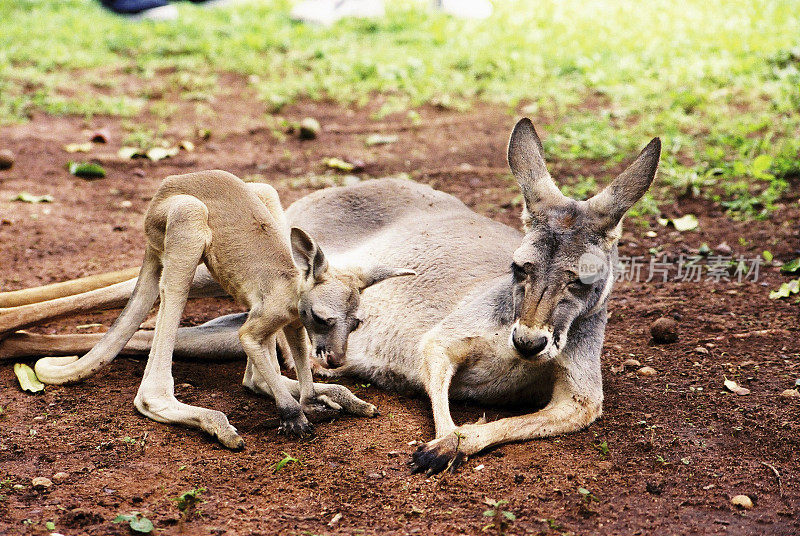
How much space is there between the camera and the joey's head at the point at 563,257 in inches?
138

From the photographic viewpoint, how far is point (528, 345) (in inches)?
135

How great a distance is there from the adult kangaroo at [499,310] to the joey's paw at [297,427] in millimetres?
494

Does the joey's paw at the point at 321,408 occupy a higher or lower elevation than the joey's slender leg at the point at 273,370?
lower

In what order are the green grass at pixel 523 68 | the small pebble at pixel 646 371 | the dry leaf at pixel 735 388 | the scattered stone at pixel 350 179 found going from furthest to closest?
the green grass at pixel 523 68
the scattered stone at pixel 350 179
the small pebble at pixel 646 371
the dry leaf at pixel 735 388

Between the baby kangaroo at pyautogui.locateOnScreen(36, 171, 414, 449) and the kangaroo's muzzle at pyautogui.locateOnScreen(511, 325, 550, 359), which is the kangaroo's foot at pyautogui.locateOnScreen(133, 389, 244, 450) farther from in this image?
the kangaroo's muzzle at pyautogui.locateOnScreen(511, 325, 550, 359)

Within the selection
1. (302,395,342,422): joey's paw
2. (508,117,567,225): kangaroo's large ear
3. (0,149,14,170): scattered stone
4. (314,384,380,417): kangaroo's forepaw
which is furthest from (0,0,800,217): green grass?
(302,395,342,422): joey's paw

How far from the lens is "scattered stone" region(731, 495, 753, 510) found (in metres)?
3.19

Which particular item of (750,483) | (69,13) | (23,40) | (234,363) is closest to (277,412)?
(234,363)

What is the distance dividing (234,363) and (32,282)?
1406 mm

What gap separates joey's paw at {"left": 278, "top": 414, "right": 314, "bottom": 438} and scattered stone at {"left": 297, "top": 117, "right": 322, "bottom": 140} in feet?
14.9

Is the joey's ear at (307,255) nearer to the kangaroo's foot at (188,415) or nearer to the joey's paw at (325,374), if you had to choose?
the kangaroo's foot at (188,415)

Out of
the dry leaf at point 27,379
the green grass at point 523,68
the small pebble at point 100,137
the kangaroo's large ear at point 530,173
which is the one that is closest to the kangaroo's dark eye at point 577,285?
the kangaroo's large ear at point 530,173

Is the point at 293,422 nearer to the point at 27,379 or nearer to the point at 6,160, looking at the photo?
the point at 27,379

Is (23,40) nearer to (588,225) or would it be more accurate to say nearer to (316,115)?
(316,115)
